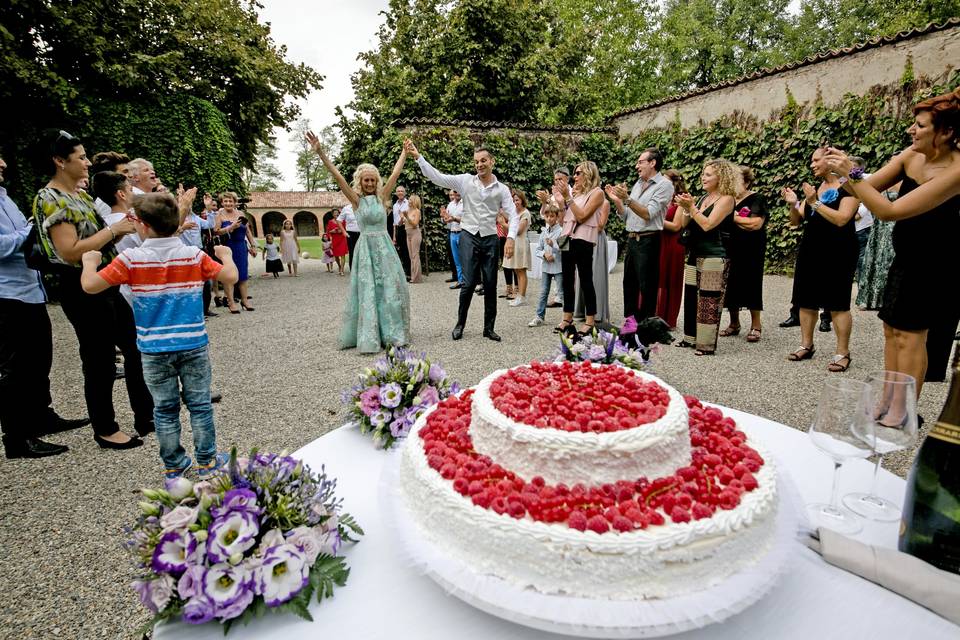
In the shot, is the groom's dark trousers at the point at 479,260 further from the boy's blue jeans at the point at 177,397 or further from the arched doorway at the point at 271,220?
the arched doorway at the point at 271,220

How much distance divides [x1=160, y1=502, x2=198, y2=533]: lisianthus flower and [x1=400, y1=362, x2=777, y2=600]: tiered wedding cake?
616 millimetres

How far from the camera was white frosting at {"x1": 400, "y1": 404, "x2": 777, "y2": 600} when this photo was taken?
1.19 m

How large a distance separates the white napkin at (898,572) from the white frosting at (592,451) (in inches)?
16.9

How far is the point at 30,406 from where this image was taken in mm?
3855

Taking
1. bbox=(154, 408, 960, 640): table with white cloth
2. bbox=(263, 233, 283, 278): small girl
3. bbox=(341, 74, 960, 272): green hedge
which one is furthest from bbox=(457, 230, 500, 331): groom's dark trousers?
bbox=(263, 233, 283, 278): small girl

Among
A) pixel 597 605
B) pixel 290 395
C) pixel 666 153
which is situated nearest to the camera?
pixel 597 605

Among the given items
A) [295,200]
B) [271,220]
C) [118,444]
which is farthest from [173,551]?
[271,220]

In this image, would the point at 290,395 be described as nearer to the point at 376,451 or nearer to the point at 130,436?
the point at 130,436

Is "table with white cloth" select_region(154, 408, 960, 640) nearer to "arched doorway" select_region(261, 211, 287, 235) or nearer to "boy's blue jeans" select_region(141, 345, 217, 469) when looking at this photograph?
"boy's blue jeans" select_region(141, 345, 217, 469)

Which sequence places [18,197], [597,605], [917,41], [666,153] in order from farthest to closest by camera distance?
[666,153], [18,197], [917,41], [597,605]

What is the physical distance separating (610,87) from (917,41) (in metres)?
19.9

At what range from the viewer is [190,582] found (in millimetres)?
1137

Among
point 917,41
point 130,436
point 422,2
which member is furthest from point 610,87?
point 130,436

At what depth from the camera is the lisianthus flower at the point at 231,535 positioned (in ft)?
3.83
